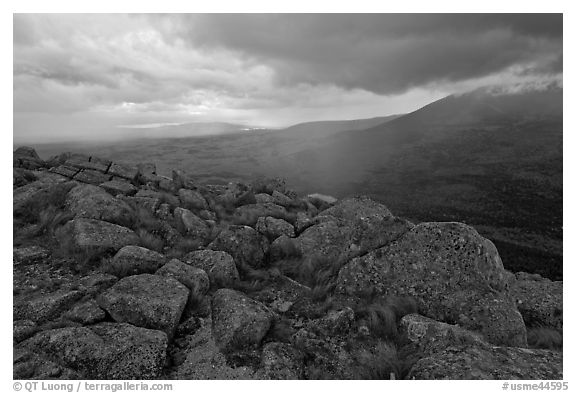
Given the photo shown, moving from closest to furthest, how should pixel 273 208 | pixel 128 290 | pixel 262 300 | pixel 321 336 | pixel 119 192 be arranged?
pixel 321 336
pixel 128 290
pixel 262 300
pixel 119 192
pixel 273 208

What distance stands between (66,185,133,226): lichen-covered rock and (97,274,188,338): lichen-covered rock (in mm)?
3292

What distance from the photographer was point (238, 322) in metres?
5.42

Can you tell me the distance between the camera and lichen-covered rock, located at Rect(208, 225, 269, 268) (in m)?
8.14

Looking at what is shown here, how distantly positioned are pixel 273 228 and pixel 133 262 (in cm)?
417

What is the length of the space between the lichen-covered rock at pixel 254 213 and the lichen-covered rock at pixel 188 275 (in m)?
3.71

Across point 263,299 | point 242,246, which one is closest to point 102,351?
point 263,299

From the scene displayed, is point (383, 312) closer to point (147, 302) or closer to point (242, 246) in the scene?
point (242, 246)

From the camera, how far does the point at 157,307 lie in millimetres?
5660

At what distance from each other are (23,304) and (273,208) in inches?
318

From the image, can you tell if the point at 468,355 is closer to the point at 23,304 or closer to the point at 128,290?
the point at 128,290

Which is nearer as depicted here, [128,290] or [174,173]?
[128,290]

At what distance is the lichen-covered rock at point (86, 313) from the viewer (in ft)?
17.4

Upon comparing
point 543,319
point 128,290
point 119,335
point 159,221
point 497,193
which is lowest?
point 497,193

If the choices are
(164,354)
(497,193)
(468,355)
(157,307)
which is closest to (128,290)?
(157,307)
